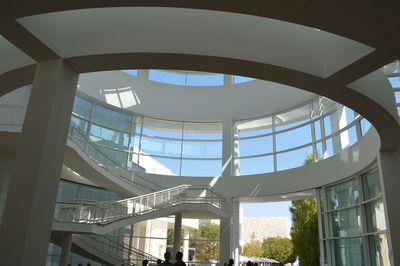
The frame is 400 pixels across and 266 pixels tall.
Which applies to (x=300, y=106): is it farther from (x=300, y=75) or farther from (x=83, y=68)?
(x=83, y=68)

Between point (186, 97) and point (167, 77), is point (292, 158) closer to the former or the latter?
point (186, 97)

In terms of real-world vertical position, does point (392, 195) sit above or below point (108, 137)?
below

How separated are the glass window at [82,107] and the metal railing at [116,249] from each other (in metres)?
7.20

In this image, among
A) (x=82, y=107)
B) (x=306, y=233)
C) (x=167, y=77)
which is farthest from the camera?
(x=306, y=233)

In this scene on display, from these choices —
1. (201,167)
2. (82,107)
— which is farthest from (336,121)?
(82,107)

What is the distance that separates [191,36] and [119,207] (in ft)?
32.5

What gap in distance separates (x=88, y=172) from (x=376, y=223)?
40.3 ft

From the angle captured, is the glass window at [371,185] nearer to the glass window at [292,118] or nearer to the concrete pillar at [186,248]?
the glass window at [292,118]

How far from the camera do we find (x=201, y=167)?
923 inches

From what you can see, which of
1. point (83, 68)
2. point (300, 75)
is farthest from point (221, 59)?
point (83, 68)

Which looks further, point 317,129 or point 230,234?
point 230,234

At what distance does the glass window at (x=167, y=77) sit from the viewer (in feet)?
82.5

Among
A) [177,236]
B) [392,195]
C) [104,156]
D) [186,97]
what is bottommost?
[177,236]

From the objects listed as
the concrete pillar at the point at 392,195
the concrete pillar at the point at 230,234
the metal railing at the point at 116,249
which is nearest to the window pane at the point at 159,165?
the concrete pillar at the point at 230,234
